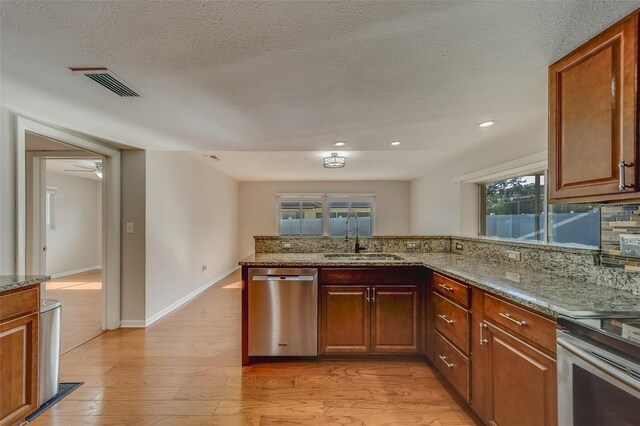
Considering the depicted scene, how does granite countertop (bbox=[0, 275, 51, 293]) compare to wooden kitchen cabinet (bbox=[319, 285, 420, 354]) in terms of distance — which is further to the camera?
wooden kitchen cabinet (bbox=[319, 285, 420, 354])

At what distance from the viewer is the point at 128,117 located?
2.24 meters

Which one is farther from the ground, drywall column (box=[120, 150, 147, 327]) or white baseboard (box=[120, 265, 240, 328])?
drywall column (box=[120, 150, 147, 327])

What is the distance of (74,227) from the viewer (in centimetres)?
651

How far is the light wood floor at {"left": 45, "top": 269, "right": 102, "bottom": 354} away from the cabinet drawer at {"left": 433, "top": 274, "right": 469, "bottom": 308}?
11.5 ft

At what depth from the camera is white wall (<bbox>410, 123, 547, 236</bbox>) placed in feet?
8.76

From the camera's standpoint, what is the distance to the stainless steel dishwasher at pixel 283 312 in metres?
2.49

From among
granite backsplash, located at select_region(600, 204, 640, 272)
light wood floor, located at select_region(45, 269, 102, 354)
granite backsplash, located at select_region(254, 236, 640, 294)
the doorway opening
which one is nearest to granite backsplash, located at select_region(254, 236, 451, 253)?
granite backsplash, located at select_region(254, 236, 640, 294)

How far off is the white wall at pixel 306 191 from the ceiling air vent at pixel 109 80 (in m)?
5.68

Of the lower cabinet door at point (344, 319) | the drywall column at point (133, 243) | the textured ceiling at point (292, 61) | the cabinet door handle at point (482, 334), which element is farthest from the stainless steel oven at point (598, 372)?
the drywall column at point (133, 243)

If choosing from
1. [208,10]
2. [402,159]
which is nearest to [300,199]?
[402,159]

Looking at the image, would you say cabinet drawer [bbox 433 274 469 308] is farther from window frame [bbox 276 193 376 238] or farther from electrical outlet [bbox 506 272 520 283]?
window frame [bbox 276 193 376 238]

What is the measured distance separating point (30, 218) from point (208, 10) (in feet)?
12.0

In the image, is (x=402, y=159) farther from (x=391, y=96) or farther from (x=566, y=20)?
(x=566, y=20)

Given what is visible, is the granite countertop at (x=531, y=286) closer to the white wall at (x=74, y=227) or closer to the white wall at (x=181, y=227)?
the white wall at (x=181, y=227)
